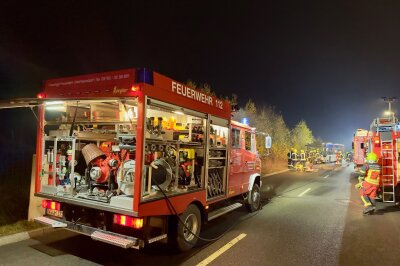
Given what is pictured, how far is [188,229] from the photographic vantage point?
17.8ft

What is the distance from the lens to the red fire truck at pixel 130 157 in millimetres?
4535

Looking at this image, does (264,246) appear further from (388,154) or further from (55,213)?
(388,154)

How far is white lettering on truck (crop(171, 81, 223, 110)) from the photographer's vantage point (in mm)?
5206

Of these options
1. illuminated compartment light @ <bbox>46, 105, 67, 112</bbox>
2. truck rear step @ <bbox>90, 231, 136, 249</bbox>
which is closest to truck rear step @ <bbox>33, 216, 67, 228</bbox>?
truck rear step @ <bbox>90, 231, 136, 249</bbox>

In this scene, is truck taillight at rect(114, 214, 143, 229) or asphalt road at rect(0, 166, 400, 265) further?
asphalt road at rect(0, 166, 400, 265)

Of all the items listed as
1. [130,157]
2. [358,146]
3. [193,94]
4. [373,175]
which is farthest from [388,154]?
[358,146]

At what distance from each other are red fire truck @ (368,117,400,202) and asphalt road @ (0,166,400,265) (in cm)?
144

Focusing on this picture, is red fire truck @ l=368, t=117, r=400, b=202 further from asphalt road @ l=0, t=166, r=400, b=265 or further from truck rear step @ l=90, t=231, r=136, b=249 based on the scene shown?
truck rear step @ l=90, t=231, r=136, b=249

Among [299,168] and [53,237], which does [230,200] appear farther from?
[299,168]

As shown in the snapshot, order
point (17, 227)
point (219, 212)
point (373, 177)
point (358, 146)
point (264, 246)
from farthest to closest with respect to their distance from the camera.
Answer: point (358, 146), point (373, 177), point (219, 212), point (17, 227), point (264, 246)

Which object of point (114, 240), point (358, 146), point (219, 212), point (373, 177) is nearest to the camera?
point (114, 240)

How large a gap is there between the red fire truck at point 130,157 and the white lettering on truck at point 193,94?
18 mm

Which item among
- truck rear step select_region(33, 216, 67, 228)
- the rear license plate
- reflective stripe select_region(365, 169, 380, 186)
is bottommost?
truck rear step select_region(33, 216, 67, 228)

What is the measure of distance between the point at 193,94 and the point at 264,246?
313 cm
